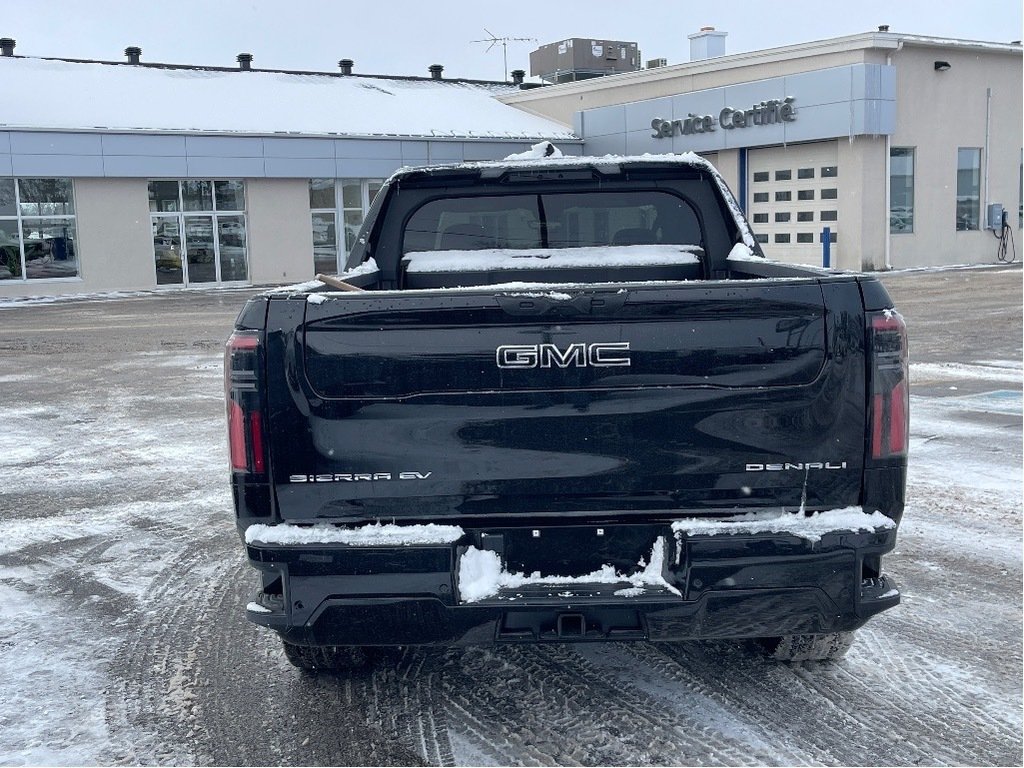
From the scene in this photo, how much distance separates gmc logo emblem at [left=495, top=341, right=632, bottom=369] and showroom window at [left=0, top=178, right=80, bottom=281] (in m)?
28.4

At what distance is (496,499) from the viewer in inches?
129

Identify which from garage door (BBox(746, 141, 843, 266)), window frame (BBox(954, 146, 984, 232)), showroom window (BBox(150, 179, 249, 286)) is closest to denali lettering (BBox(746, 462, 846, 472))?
garage door (BBox(746, 141, 843, 266))

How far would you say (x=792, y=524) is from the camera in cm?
323

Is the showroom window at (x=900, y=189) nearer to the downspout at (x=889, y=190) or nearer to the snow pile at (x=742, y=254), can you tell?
the downspout at (x=889, y=190)

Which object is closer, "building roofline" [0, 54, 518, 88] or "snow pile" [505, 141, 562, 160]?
"snow pile" [505, 141, 562, 160]

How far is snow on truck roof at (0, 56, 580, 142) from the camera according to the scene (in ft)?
96.8

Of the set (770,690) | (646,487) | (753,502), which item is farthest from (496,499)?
(770,690)

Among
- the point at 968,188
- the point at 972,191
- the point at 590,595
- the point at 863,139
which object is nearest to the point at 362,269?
the point at 590,595

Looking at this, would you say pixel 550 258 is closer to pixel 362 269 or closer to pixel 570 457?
pixel 362 269

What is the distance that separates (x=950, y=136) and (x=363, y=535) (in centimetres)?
3185

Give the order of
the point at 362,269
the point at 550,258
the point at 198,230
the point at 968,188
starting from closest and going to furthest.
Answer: the point at 362,269
the point at 550,258
the point at 198,230
the point at 968,188

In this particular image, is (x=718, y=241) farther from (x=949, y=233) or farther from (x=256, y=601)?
(x=949, y=233)

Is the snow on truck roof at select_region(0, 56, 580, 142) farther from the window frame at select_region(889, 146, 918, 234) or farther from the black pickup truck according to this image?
the black pickup truck

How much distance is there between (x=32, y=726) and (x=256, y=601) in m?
1.01
